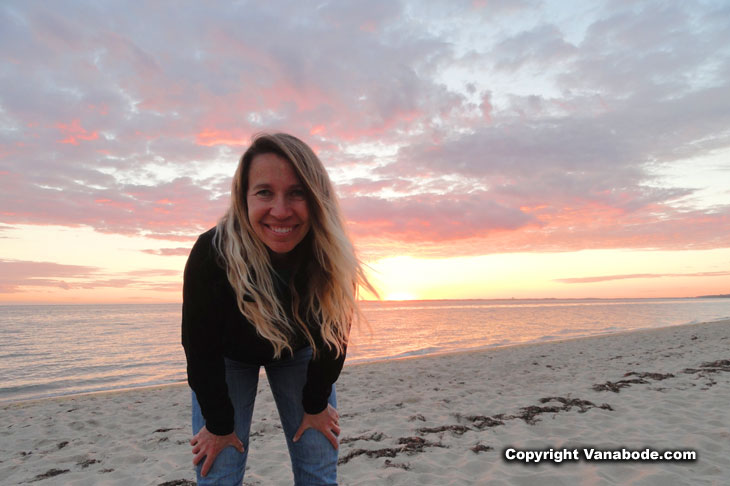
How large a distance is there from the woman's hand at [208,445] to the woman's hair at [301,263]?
49 cm

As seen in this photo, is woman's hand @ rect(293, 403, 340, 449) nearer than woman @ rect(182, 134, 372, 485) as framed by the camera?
No

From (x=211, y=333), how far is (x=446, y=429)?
431 centimetres

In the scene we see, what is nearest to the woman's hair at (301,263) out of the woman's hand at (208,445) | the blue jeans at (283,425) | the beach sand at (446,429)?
the blue jeans at (283,425)

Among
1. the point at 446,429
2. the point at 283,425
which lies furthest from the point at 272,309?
the point at 446,429

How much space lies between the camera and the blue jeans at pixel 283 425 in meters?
2.07

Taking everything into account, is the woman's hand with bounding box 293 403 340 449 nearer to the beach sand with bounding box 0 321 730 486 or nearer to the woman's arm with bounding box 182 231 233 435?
the woman's arm with bounding box 182 231 233 435

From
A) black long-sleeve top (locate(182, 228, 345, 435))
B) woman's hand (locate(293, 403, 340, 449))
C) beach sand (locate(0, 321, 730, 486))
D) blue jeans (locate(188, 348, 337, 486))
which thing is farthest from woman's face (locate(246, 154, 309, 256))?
beach sand (locate(0, 321, 730, 486))

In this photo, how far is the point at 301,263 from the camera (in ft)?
7.70

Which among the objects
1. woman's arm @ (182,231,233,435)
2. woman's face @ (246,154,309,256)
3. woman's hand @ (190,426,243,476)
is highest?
woman's face @ (246,154,309,256)

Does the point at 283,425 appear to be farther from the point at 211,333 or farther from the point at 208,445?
the point at 211,333

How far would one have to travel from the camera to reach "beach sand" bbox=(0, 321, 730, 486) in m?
3.94

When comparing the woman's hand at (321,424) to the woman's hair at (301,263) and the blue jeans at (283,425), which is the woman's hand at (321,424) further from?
the woman's hair at (301,263)

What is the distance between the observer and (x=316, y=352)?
226 centimetres

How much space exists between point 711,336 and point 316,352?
18.4 m
